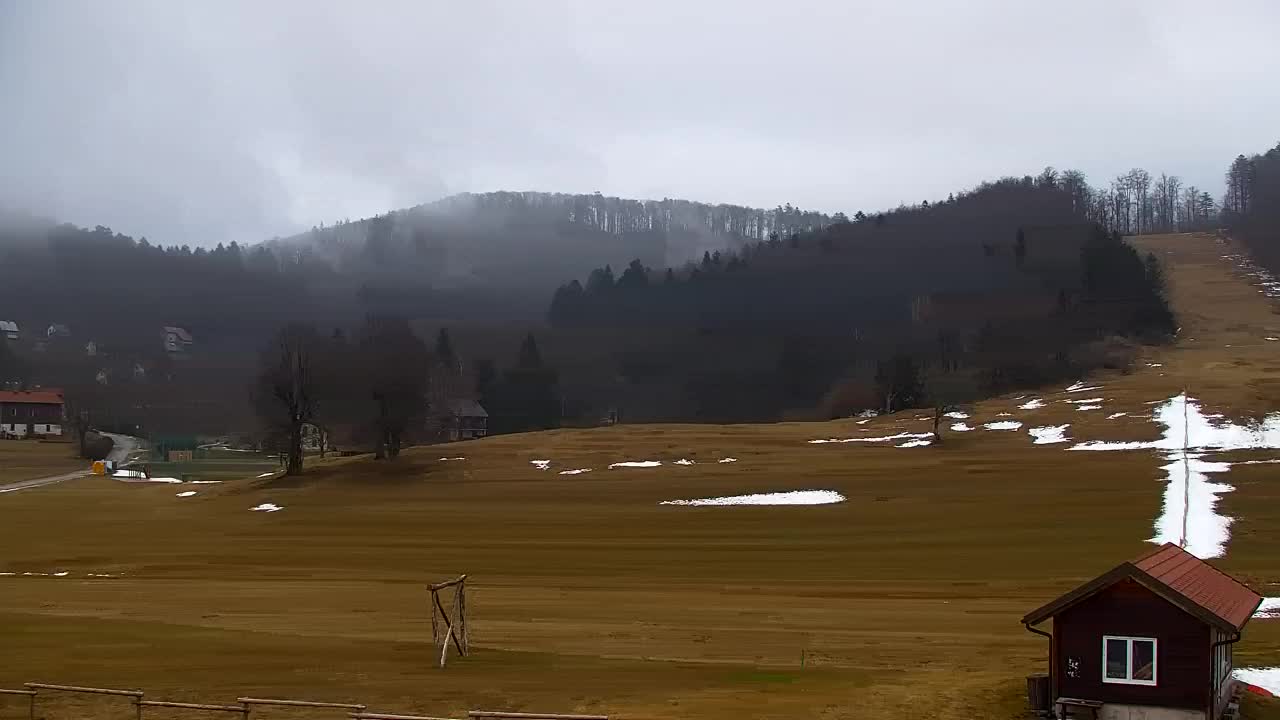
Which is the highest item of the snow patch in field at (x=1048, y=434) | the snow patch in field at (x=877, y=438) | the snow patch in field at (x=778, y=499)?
the snow patch in field at (x=1048, y=434)

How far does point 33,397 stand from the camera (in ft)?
474

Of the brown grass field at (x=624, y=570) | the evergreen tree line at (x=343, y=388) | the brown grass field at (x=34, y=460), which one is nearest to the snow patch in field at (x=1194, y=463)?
the brown grass field at (x=624, y=570)

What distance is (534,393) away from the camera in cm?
13588

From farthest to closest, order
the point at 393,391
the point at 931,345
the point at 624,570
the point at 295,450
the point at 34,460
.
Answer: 1. the point at 931,345
2. the point at 34,460
3. the point at 393,391
4. the point at 295,450
5. the point at 624,570

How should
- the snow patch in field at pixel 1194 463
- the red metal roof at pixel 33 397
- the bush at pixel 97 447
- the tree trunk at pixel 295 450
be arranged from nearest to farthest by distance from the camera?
the snow patch in field at pixel 1194 463 < the tree trunk at pixel 295 450 < the bush at pixel 97 447 < the red metal roof at pixel 33 397

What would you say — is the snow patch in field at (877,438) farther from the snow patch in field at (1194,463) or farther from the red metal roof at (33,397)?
the red metal roof at (33,397)

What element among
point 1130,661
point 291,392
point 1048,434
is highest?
point 291,392

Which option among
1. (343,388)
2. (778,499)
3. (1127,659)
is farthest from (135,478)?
(1127,659)

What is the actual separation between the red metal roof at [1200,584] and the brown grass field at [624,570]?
6.50ft

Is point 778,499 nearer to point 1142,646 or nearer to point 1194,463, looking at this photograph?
point 1194,463

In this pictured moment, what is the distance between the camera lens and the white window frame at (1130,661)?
21.9 metres

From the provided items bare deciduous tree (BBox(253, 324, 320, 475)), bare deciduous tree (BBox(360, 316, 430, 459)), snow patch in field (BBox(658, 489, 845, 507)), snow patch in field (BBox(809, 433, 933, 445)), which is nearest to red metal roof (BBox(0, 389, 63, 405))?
bare deciduous tree (BBox(253, 324, 320, 475))

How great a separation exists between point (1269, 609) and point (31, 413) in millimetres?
150360

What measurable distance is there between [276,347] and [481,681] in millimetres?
73086
